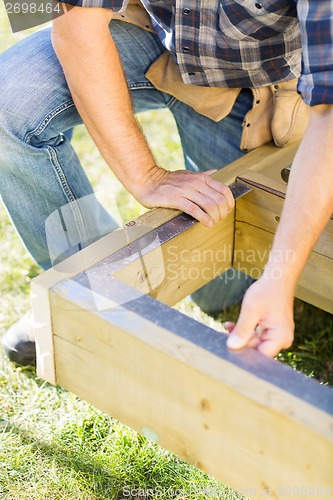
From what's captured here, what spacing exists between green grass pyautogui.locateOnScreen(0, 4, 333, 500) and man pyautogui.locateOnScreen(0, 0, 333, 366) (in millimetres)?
212

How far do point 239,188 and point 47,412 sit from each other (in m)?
0.78

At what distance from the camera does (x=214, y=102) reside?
193 cm

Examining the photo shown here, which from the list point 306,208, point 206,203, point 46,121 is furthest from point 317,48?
point 46,121

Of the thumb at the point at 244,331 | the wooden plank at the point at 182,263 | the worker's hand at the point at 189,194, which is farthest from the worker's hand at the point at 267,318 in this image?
the worker's hand at the point at 189,194

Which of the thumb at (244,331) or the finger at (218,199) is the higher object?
the thumb at (244,331)

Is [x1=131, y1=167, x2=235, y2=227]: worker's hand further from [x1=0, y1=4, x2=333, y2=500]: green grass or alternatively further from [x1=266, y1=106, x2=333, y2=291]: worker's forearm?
[x1=0, y1=4, x2=333, y2=500]: green grass

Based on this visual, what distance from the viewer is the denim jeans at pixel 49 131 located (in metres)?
1.80

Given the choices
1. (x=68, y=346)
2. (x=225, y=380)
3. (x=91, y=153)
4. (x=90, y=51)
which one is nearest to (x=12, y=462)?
(x=68, y=346)

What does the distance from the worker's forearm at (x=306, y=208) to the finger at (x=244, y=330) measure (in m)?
0.08

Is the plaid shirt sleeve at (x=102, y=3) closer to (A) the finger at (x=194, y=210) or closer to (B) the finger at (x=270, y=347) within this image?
(A) the finger at (x=194, y=210)

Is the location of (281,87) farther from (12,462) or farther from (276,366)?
(12,462)

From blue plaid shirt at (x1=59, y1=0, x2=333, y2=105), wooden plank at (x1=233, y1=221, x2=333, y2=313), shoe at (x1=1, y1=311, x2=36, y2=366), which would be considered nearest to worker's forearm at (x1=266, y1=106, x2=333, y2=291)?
blue plaid shirt at (x1=59, y1=0, x2=333, y2=105)

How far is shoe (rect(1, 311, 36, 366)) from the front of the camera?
6.47 ft

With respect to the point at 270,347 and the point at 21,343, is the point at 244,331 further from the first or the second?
the point at 21,343
